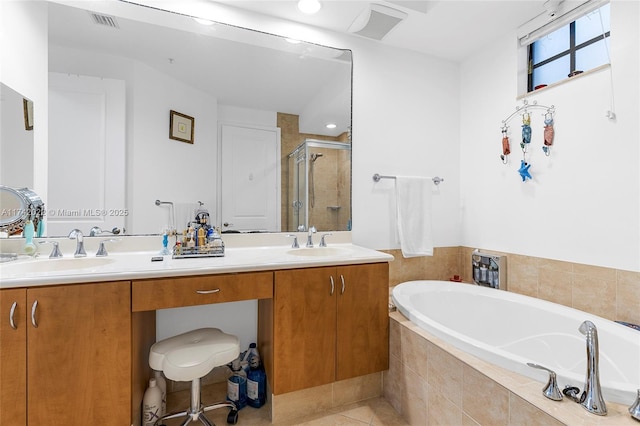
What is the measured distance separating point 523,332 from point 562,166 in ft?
3.44

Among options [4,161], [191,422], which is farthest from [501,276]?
[4,161]

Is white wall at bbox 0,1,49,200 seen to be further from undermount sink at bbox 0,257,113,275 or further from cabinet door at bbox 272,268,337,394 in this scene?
cabinet door at bbox 272,268,337,394

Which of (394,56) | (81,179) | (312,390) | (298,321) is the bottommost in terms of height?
(312,390)

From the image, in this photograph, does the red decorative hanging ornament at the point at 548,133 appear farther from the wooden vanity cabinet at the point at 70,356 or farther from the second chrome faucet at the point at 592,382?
the wooden vanity cabinet at the point at 70,356

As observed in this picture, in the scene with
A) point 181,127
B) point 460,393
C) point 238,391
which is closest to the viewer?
point 460,393

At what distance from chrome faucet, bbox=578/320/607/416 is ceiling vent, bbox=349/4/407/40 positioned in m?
1.98

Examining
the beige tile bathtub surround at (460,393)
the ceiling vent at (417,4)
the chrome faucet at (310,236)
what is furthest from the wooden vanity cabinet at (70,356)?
the ceiling vent at (417,4)

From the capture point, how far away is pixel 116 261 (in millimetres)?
1506

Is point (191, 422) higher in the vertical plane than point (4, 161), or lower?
lower

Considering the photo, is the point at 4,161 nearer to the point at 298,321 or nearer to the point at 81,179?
the point at 81,179

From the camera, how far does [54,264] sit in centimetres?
145

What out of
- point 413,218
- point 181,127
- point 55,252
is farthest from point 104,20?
point 413,218

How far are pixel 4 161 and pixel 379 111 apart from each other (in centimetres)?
227

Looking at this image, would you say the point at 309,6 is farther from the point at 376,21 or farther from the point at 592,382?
the point at 592,382
